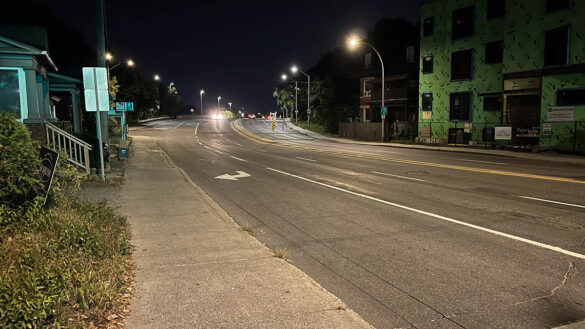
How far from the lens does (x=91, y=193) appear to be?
34.9 feet

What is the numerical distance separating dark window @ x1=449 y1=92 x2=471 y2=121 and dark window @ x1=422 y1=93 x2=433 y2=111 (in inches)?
89.6

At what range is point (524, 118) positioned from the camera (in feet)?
94.3

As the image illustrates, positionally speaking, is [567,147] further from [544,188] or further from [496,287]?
[496,287]

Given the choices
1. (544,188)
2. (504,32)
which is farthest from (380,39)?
(544,188)

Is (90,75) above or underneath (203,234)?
above

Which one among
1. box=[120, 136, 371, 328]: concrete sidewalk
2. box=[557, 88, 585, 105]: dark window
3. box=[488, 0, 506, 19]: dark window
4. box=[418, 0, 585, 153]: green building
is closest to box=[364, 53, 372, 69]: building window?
box=[418, 0, 585, 153]: green building

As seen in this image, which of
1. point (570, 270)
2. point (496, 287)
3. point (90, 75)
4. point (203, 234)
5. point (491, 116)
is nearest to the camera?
point (496, 287)

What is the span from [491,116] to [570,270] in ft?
95.7

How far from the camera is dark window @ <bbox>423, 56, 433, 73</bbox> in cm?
3716

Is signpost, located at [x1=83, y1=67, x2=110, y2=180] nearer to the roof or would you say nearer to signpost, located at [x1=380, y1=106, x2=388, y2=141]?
the roof

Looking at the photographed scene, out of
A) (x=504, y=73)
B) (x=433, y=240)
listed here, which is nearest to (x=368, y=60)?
(x=504, y=73)

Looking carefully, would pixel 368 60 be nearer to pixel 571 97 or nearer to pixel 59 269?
pixel 571 97

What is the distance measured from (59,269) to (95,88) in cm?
887

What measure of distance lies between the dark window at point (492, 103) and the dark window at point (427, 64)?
642 centimetres
